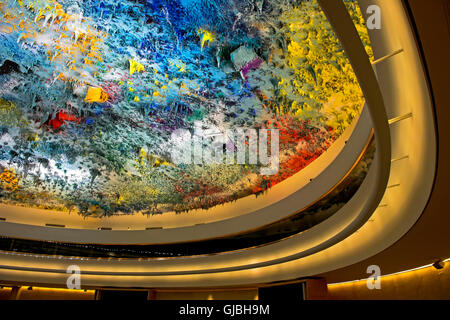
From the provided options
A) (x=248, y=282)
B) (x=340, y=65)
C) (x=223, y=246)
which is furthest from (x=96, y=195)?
(x=340, y=65)

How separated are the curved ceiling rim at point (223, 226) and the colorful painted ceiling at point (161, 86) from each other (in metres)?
0.88

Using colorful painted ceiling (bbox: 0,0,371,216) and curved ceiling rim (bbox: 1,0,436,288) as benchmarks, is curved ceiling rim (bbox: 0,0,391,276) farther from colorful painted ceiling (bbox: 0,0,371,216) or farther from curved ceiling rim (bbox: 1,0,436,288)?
colorful painted ceiling (bbox: 0,0,371,216)

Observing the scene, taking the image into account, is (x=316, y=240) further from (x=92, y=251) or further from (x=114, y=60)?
(x=92, y=251)

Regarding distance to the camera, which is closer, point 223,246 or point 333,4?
point 333,4

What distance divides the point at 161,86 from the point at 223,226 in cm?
589

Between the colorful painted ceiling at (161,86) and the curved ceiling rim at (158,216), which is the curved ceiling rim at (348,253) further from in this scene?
the colorful painted ceiling at (161,86)

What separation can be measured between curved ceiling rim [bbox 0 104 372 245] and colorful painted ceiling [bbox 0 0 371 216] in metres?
0.88

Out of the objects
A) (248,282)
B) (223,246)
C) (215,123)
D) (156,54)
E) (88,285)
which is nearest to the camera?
(156,54)

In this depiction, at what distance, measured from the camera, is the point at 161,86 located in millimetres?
6781

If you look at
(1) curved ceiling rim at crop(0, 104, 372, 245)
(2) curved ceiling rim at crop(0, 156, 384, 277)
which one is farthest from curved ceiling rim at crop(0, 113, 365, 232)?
(2) curved ceiling rim at crop(0, 156, 384, 277)

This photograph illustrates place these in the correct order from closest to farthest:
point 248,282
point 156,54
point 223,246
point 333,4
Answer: point 333,4 < point 156,54 < point 248,282 < point 223,246

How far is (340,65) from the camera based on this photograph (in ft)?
19.4

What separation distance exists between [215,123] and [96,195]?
19.9 feet

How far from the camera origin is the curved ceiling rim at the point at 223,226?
6.50 meters
